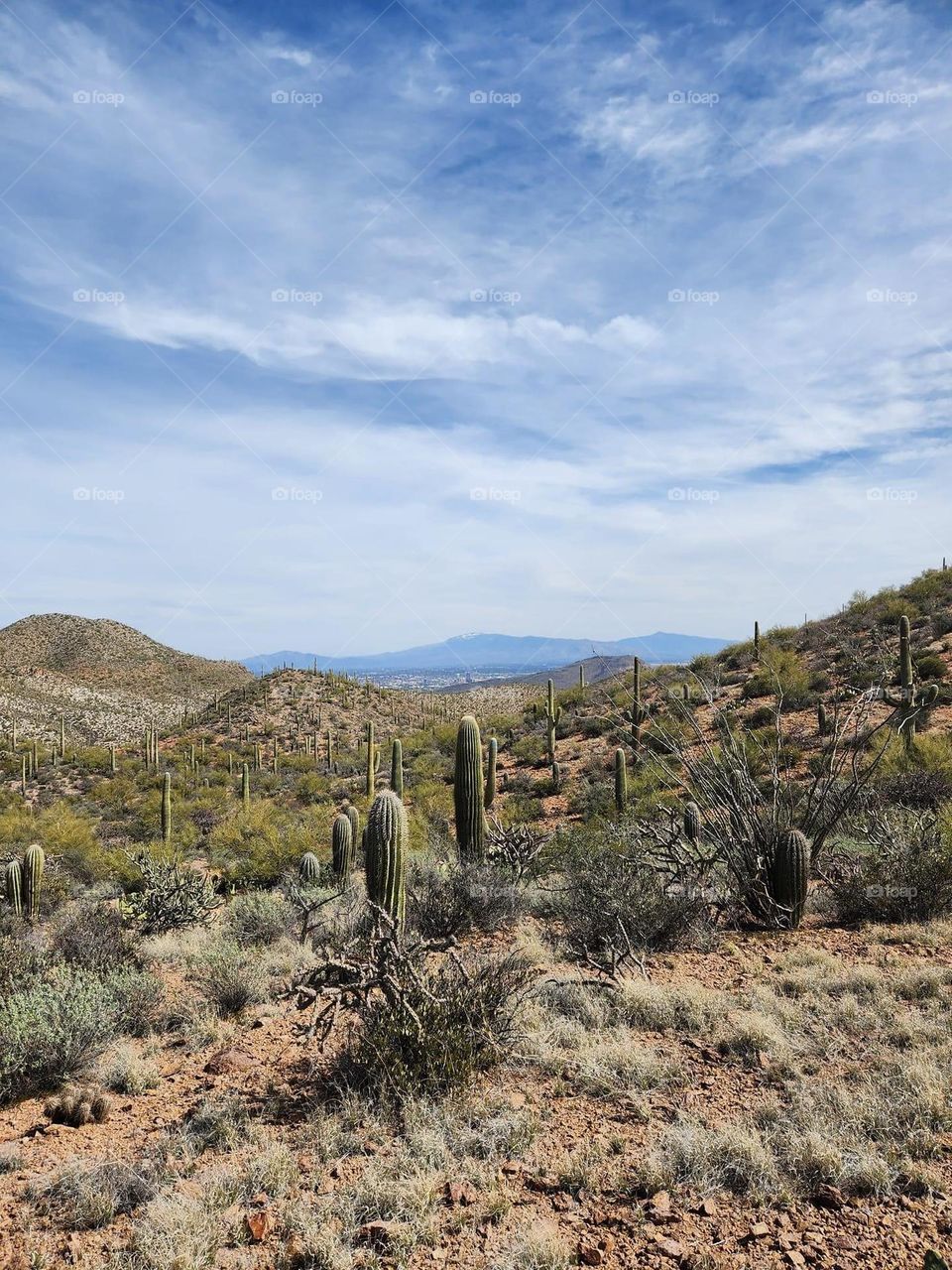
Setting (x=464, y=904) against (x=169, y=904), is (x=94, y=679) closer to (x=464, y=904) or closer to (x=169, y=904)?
(x=169, y=904)

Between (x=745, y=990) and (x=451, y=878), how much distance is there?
405 centimetres

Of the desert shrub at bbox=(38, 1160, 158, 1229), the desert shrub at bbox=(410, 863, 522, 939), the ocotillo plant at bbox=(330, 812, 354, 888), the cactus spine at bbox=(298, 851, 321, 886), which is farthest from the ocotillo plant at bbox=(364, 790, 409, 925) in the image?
the cactus spine at bbox=(298, 851, 321, 886)

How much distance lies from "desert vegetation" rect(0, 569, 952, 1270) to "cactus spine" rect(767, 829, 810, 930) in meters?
0.02

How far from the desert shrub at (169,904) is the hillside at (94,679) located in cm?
3069

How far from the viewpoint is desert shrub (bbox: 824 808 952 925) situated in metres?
7.42

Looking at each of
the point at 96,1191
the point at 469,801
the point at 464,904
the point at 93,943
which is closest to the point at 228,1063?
the point at 96,1191

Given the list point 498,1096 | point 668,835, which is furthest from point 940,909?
point 498,1096

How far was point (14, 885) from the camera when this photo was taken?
11.8 meters

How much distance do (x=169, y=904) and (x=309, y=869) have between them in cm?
280

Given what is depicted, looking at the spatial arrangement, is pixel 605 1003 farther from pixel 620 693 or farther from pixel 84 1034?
pixel 620 693

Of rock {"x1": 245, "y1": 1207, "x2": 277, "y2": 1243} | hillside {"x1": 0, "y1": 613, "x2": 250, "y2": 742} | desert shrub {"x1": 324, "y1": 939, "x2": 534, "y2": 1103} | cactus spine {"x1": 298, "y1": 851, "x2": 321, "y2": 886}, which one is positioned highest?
hillside {"x1": 0, "y1": 613, "x2": 250, "y2": 742}

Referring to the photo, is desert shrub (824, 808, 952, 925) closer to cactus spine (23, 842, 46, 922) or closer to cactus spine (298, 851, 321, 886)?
cactus spine (298, 851, 321, 886)

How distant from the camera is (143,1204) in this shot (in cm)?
361

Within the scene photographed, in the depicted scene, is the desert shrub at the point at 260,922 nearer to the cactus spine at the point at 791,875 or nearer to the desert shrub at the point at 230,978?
the desert shrub at the point at 230,978
